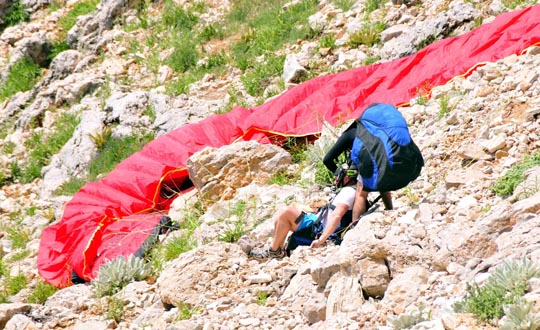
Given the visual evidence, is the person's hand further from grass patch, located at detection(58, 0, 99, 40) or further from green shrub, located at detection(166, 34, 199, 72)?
grass patch, located at detection(58, 0, 99, 40)

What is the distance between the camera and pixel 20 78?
47.3 ft

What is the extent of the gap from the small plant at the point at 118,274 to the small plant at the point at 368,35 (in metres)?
5.20

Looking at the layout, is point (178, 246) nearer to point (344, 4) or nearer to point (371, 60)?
point (371, 60)

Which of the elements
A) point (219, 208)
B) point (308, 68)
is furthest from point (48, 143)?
point (219, 208)

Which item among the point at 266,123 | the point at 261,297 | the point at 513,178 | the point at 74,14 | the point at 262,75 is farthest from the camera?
the point at 74,14

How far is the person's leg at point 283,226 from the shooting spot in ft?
20.5

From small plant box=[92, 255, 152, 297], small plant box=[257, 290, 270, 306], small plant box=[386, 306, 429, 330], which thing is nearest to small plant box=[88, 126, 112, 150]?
small plant box=[92, 255, 152, 297]

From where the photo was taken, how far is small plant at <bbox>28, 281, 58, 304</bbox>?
26.0 feet

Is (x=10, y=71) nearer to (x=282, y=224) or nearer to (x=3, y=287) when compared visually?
(x=3, y=287)

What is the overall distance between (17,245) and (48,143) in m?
2.82

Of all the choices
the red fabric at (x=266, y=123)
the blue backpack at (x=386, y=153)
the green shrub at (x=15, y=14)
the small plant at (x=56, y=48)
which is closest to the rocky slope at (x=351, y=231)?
the blue backpack at (x=386, y=153)

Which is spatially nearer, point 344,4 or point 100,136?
point 100,136

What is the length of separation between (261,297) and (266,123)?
3.73 m

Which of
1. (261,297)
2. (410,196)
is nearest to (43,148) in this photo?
(410,196)
